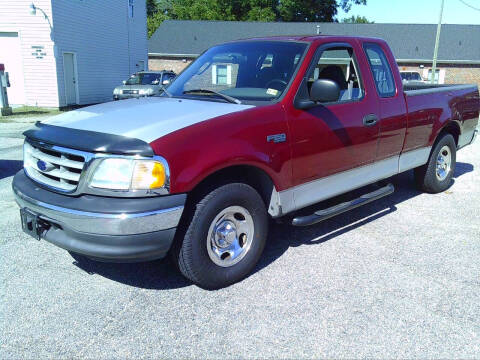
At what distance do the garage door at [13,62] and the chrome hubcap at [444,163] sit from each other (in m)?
17.7

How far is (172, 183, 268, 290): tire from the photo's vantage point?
324 cm

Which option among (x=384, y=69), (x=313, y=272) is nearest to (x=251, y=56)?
(x=384, y=69)

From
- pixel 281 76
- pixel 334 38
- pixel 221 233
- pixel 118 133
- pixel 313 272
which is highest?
pixel 334 38

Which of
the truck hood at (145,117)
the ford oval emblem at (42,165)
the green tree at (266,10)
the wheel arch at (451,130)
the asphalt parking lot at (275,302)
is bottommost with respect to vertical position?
the asphalt parking lot at (275,302)

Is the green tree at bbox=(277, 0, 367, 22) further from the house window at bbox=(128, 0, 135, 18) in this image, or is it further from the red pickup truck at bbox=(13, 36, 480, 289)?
the red pickup truck at bbox=(13, 36, 480, 289)

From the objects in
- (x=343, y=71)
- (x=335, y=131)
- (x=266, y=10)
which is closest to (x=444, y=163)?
(x=343, y=71)

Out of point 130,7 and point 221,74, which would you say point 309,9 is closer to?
point 130,7

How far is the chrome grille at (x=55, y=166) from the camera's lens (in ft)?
10.1

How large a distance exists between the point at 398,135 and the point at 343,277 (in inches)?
80.4

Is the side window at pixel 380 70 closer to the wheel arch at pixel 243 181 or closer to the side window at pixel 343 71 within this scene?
the side window at pixel 343 71

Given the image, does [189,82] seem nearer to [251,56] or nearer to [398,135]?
[251,56]

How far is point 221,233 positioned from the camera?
351cm

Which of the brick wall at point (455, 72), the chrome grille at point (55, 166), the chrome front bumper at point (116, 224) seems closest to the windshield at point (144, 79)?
the brick wall at point (455, 72)

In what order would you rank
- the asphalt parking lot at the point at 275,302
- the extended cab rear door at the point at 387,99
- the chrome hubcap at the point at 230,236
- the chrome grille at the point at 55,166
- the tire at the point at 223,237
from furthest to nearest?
1. the extended cab rear door at the point at 387,99
2. the chrome hubcap at the point at 230,236
3. the tire at the point at 223,237
4. the chrome grille at the point at 55,166
5. the asphalt parking lot at the point at 275,302
